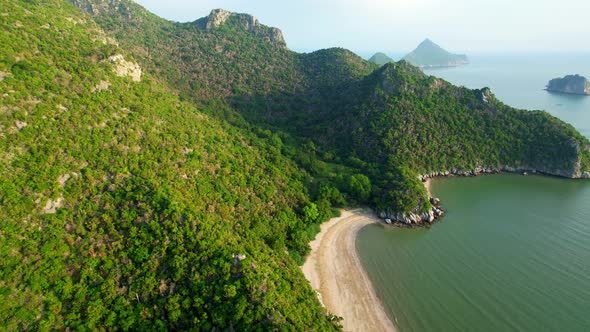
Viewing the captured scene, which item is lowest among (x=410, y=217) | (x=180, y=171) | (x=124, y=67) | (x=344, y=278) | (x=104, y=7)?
(x=344, y=278)

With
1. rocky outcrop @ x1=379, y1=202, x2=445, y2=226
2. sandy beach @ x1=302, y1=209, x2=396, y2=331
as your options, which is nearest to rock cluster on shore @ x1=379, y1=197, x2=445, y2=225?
rocky outcrop @ x1=379, y1=202, x2=445, y2=226

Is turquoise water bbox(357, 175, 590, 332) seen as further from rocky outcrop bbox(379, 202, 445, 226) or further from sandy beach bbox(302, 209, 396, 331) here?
rocky outcrop bbox(379, 202, 445, 226)

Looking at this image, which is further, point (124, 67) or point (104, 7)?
point (104, 7)

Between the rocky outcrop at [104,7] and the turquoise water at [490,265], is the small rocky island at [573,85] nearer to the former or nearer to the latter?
the turquoise water at [490,265]

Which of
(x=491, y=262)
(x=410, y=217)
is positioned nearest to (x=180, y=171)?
(x=410, y=217)

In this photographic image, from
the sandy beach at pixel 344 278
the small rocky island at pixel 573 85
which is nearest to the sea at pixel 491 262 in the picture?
the sandy beach at pixel 344 278

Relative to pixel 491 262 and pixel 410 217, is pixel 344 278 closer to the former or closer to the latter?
pixel 410 217

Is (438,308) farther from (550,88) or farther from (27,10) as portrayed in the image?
(550,88)
